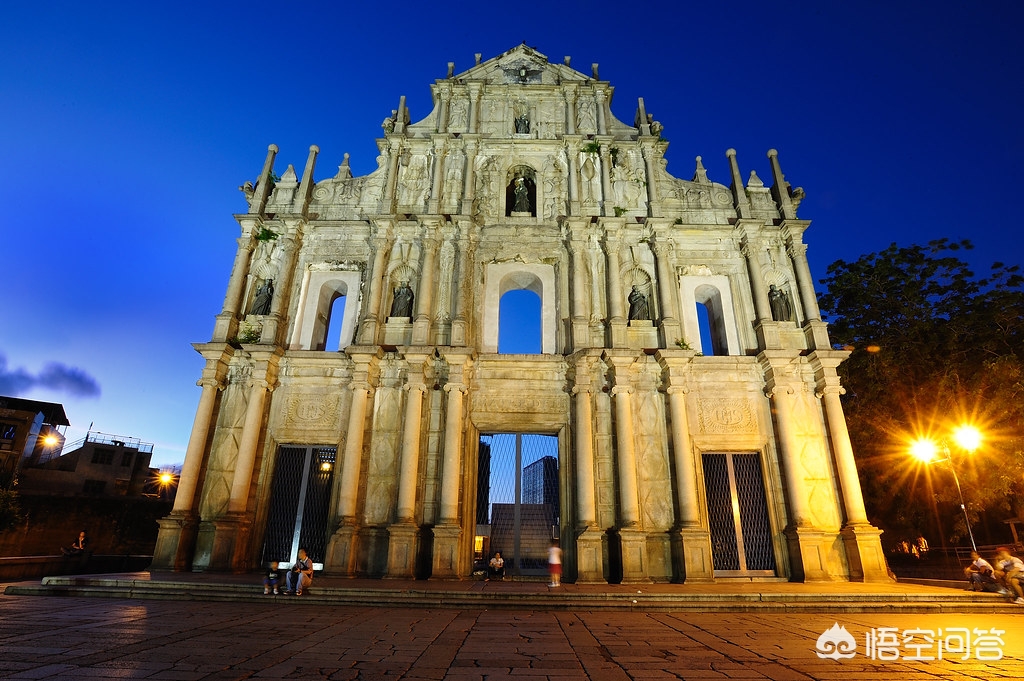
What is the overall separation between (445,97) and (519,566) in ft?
55.4

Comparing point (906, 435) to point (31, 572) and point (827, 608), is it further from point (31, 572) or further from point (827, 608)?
point (31, 572)

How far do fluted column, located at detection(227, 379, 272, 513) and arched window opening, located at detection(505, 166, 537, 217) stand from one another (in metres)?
9.98

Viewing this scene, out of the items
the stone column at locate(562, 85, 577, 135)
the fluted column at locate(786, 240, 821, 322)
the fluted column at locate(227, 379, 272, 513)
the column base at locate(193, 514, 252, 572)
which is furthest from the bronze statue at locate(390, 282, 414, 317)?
the fluted column at locate(786, 240, 821, 322)

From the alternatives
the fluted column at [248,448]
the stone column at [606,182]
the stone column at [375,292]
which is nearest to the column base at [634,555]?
the stone column at [375,292]

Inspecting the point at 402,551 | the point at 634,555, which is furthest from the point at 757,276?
the point at 402,551

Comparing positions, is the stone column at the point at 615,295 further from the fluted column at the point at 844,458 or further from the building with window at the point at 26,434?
the building with window at the point at 26,434

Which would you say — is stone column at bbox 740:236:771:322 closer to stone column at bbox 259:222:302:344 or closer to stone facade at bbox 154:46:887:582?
stone facade at bbox 154:46:887:582

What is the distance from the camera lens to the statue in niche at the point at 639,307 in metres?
16.4

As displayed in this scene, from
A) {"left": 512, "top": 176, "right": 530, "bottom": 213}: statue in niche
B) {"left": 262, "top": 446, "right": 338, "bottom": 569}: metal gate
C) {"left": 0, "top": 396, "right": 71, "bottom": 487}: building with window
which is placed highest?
{"left": 512, "top": 176, "right": 530, "bottom": 213}: statue in niche

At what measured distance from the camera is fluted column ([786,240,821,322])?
1627cm

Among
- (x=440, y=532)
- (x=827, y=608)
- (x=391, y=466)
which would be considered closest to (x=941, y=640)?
(x=827, y=608)

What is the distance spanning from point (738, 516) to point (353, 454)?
1075 cm

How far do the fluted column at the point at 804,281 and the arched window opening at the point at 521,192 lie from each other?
871 centimetres

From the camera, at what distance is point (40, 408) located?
41.1m
